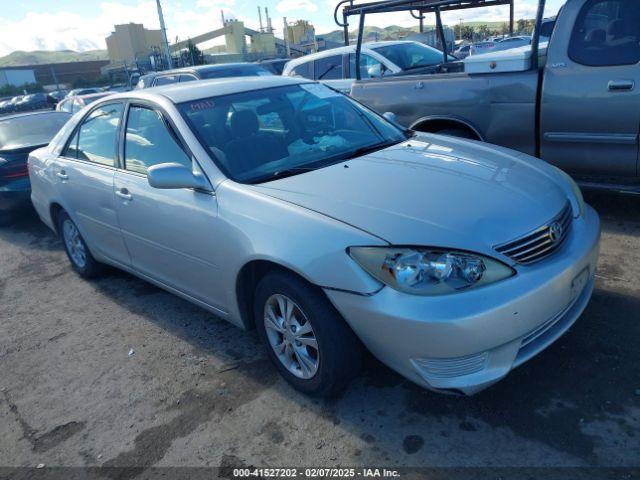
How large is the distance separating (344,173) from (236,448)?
1580 millimetres

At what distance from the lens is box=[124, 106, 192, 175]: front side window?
11.4 feet

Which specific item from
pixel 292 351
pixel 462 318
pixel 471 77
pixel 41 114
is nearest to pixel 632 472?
pixel 462 318

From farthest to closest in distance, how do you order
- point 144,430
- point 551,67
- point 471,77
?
point 471,77, point 551,67, point 144,430

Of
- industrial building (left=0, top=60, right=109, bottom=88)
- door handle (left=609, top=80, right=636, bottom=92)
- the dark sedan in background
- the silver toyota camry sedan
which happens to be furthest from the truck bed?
industrial building (left=0, top=60, right=109, bottom=88)

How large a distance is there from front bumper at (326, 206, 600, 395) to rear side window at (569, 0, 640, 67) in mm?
2589

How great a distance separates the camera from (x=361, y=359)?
2.74 meters

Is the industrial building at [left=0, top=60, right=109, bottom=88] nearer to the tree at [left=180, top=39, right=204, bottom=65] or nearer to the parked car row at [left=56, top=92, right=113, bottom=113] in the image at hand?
the tree at [left=180, top=39, right=204, bottom=65]

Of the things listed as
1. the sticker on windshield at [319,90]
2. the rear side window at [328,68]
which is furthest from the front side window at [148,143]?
the rear side window at [328,68]

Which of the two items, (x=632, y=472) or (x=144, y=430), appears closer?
(x=632, y=472)

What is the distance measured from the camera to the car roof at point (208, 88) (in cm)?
369

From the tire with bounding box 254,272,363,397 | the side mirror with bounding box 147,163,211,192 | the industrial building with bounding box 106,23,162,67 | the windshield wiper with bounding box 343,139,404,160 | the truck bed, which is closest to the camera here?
the tire with bounding box 254,272,363,397

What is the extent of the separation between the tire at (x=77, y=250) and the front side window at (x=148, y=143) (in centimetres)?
134

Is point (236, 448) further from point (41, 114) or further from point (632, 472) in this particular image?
point (41, 114)

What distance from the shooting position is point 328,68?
9.60 m
